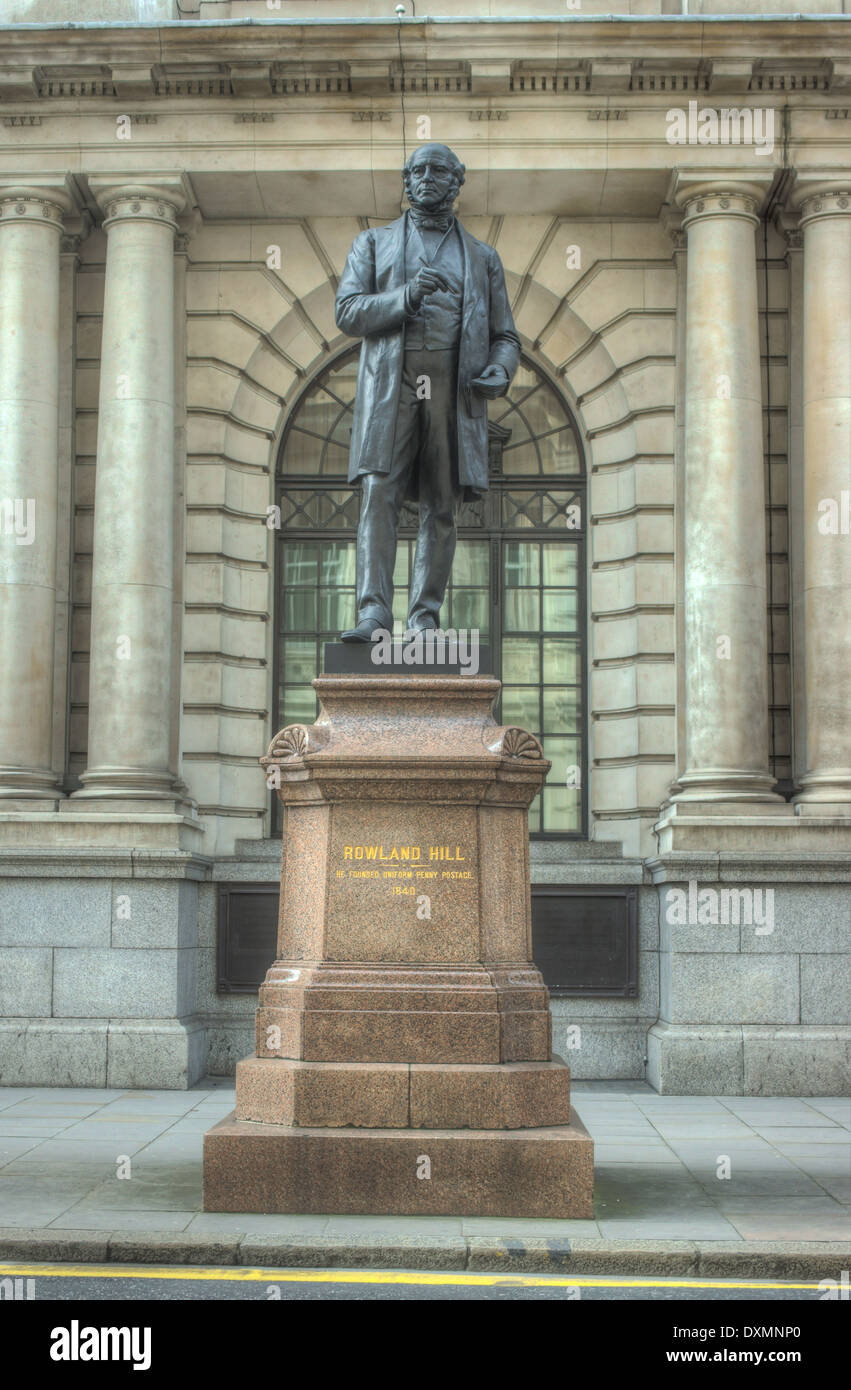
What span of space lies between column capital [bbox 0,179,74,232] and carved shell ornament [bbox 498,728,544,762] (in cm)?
1126

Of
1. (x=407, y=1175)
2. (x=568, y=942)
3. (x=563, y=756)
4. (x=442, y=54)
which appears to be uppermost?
(x=442, y=54)

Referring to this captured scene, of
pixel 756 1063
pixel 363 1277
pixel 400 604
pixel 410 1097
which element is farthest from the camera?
pixel 400 604

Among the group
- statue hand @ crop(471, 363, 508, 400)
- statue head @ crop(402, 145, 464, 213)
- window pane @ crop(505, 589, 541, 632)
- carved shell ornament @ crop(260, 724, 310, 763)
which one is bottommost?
carved shell ornament @ crop(260, 724, 310, 763)

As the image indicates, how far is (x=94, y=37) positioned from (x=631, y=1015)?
1244 centimetres

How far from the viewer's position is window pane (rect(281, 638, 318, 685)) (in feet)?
62.8

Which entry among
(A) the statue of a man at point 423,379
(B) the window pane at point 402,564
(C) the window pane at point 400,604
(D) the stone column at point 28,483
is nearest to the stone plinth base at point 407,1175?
(A) the statue of a man at point 423,379

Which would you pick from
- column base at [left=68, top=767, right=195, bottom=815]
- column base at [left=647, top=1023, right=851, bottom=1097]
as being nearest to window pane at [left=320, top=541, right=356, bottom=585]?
column base at [left=68, top=767, right=195, bottom=815]

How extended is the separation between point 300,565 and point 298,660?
1202 millimetres

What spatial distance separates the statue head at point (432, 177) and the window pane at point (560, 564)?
355 inches

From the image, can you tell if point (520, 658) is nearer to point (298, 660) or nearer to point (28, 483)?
point (298, 660)

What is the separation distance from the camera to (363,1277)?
24.3ft

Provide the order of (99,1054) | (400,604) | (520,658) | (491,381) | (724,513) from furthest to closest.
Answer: (400,604) → (520,658) → (724,513) → (99,1054) → (491,381)

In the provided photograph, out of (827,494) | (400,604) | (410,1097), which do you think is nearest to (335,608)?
(400,604)

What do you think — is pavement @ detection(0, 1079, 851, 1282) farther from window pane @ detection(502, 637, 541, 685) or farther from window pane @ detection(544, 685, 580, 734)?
window pane @ detection(502, 637, 541, 685)
